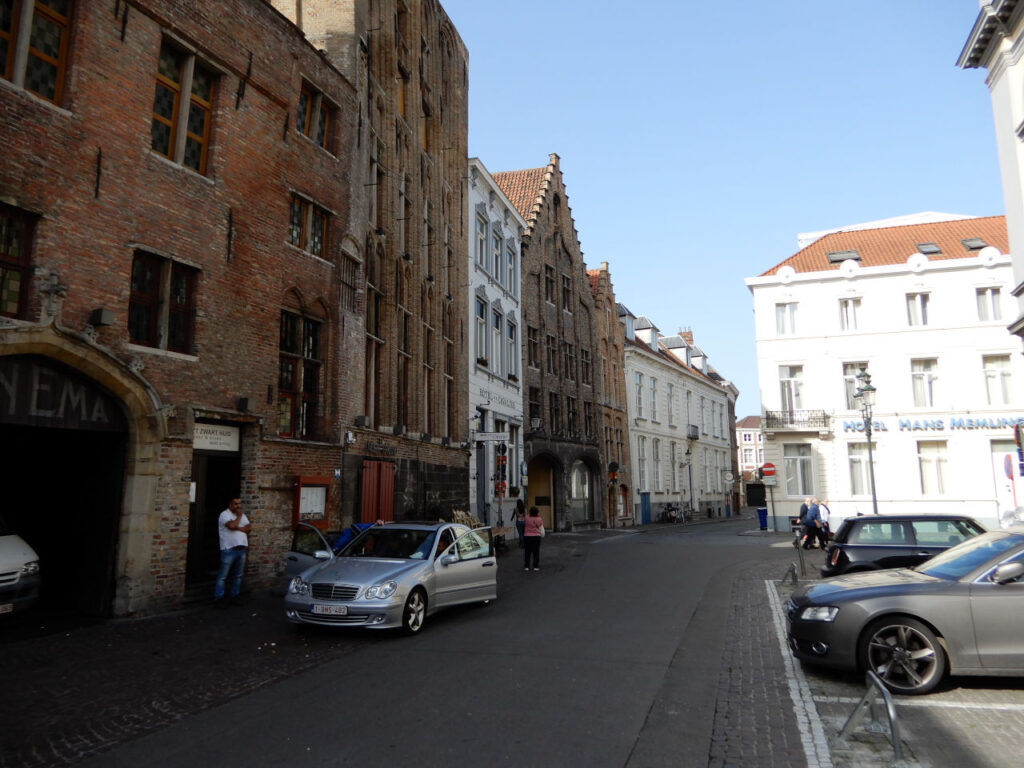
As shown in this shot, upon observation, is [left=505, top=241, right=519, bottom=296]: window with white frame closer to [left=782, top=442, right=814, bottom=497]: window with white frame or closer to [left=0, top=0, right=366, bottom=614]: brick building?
[left=782, top=442, right=814, bottom=497]: window with white frame

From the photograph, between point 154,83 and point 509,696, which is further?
point 154,83

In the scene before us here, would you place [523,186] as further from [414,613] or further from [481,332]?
[414,613]

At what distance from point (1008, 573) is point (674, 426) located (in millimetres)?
49041

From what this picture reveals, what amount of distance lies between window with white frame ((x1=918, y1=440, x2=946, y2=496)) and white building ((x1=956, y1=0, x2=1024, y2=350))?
657 inches

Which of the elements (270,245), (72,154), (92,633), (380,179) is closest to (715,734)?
(92,633)

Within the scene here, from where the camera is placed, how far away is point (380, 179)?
835 inches

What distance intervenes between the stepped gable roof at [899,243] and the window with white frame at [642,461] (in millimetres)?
15181

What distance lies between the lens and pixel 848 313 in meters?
37.8

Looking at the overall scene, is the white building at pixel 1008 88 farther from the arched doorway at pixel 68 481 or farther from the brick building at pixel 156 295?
the arched doorway at pixel 68 481

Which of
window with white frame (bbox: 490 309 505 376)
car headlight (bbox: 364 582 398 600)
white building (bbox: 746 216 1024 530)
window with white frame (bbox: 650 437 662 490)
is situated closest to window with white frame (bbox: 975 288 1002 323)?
white building (bbox: 746 216 1024 530)

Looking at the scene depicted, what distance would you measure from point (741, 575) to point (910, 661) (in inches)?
428

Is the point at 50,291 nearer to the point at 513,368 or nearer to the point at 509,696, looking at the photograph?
the point at 509,696

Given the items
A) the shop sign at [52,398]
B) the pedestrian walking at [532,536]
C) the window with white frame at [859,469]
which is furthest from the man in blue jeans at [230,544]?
the window with white frame at [859,469]

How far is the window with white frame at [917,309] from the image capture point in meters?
36.4
